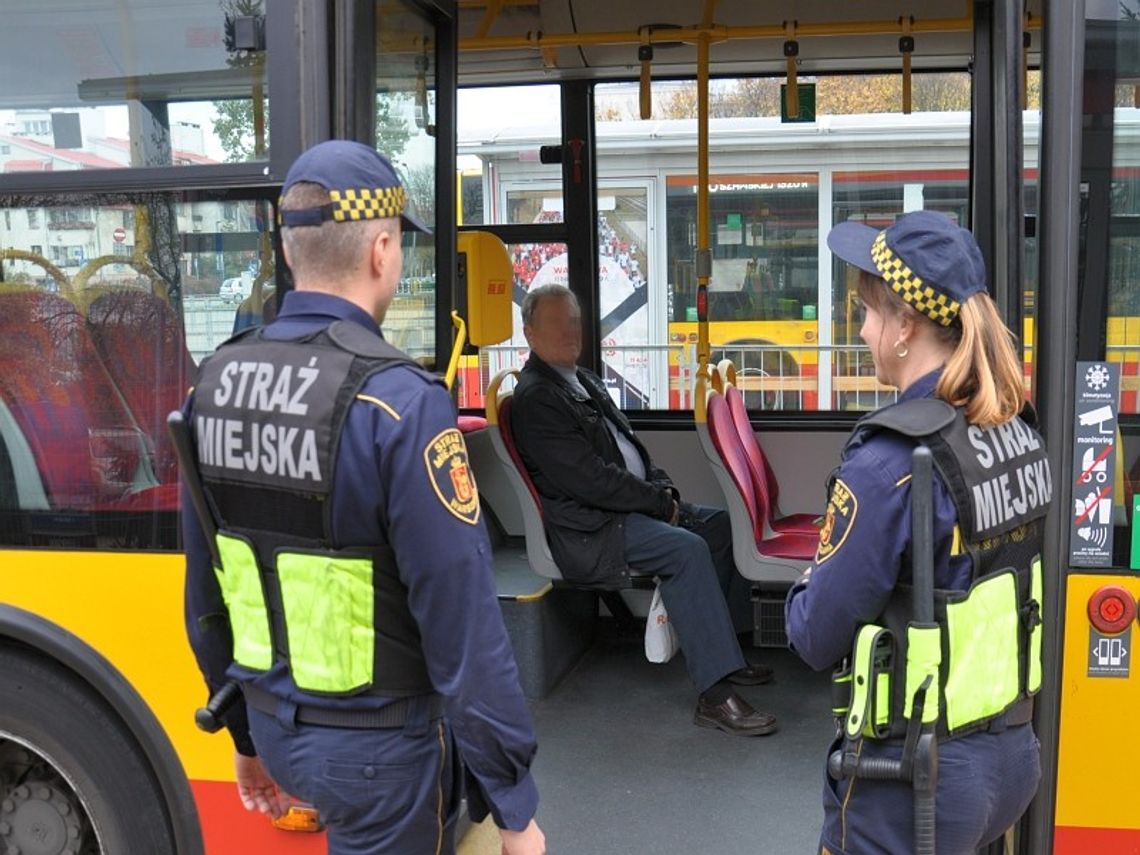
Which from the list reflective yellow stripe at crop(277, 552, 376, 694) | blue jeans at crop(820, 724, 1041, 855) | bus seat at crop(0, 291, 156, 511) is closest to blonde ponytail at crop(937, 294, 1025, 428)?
blue jeans at crop(820, 724, 1041, 855)

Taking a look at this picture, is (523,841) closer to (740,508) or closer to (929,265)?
(929,265)

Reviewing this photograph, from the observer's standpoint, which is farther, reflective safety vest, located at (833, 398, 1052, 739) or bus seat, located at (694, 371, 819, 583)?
bus seat, located at (694, 371, 819, 583)

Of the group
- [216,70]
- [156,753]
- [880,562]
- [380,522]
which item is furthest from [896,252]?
[156,753]

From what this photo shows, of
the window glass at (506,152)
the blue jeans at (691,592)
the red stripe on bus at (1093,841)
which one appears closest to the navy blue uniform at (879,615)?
the red stripe on bus at (1093,841)

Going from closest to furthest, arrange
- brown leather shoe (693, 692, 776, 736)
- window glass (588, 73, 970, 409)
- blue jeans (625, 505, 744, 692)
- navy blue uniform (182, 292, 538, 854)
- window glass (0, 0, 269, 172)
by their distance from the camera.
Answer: navy blue uniform (182, 292, 538, 854) < window glass (0, 0, 269, 172) < brown leather shoe (693, 692, 776, 736) < blue jeans (625, 505, 744, 692) < window glass (588, 73, 970, 409)

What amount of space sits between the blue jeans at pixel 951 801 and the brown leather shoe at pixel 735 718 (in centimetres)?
193

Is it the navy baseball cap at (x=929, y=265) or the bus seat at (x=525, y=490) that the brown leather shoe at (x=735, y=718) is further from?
the navy baseball cap at (x=929, y=265)

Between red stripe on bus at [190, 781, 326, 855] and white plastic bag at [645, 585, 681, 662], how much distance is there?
1.68m

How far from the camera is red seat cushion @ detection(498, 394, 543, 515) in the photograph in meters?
4.29

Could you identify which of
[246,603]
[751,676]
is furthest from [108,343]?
[751,676]

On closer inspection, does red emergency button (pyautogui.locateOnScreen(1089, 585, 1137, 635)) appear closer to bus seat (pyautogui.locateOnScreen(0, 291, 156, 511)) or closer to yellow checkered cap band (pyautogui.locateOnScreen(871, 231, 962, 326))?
yellow checkered cap band (pyautogui.locateOnScreen(871, 231, 962, 326))

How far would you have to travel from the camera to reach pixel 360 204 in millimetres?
1785

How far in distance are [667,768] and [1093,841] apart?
4.69 feet

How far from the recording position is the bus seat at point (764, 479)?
15.3 feet
